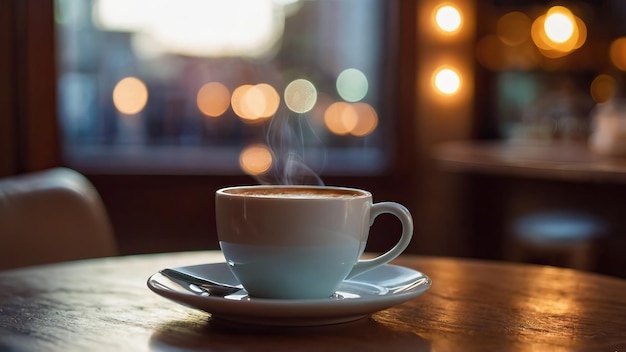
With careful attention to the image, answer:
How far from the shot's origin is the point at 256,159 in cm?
368

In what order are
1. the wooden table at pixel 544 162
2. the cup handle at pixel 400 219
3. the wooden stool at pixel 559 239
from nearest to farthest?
the cup handle at pixel 400 219, the wooden table at pixel 544 162, the wooden stool at pixel 559 239

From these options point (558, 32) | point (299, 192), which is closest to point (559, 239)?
point (558, 32)

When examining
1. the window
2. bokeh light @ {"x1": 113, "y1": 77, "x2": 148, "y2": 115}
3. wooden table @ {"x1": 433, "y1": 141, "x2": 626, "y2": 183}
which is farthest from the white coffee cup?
bokeh light @ {"x1": 113, "y1": 77, "x2": 148, "y2": 115}

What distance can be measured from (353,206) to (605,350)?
243mm

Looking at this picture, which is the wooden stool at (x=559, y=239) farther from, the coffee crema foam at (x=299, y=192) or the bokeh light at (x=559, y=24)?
the coffee crema foam at (x=299, y=192)

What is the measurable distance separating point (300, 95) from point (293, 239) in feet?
10.1

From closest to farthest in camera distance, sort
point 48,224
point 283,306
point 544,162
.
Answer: point 283,306, point 48,224, point 544,162

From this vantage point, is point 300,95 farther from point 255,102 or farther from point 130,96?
point 130,96

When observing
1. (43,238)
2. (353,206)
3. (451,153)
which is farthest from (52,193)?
(451,153)

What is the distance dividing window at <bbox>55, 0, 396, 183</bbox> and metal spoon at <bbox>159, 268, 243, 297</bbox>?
2628 millimetres

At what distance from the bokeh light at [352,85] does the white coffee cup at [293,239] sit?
117 inches

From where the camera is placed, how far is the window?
3.53m

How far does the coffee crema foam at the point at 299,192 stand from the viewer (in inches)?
32.4

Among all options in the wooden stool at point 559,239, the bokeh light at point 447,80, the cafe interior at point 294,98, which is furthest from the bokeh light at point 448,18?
the wooden stool at point 559,239
